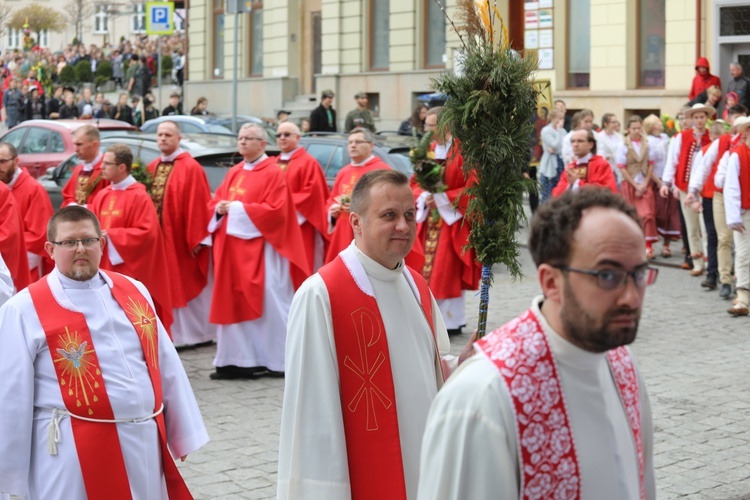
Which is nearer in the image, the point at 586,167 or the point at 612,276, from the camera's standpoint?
the point at 612,276

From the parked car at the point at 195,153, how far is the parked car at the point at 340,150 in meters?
1.05

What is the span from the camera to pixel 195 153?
12852mm

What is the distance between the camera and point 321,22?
1302 inches

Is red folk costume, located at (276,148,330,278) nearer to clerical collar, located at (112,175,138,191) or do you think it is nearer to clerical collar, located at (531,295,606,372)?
clerical collar, located at (112,175,138,191)

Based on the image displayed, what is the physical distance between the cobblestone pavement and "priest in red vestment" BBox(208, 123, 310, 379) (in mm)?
320

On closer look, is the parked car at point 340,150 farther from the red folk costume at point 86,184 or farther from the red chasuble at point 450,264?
the red folk costume at point 86,184

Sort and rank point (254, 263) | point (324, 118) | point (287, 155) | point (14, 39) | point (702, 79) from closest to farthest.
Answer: point (254, 263) < point (287, 155) < point (702, 79) < point (324, 118) < point (14, 39)

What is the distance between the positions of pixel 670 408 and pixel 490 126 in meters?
4.56

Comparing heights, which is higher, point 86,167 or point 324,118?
point 324,118

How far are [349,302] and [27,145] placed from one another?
598 inches

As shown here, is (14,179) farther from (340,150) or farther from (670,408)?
(340,150)

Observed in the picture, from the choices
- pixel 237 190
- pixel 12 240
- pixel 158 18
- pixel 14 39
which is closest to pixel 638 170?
pixel 237 190

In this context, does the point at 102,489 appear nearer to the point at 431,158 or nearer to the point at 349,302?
the point at 349,302

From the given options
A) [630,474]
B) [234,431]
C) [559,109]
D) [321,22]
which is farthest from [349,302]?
[321,22]
